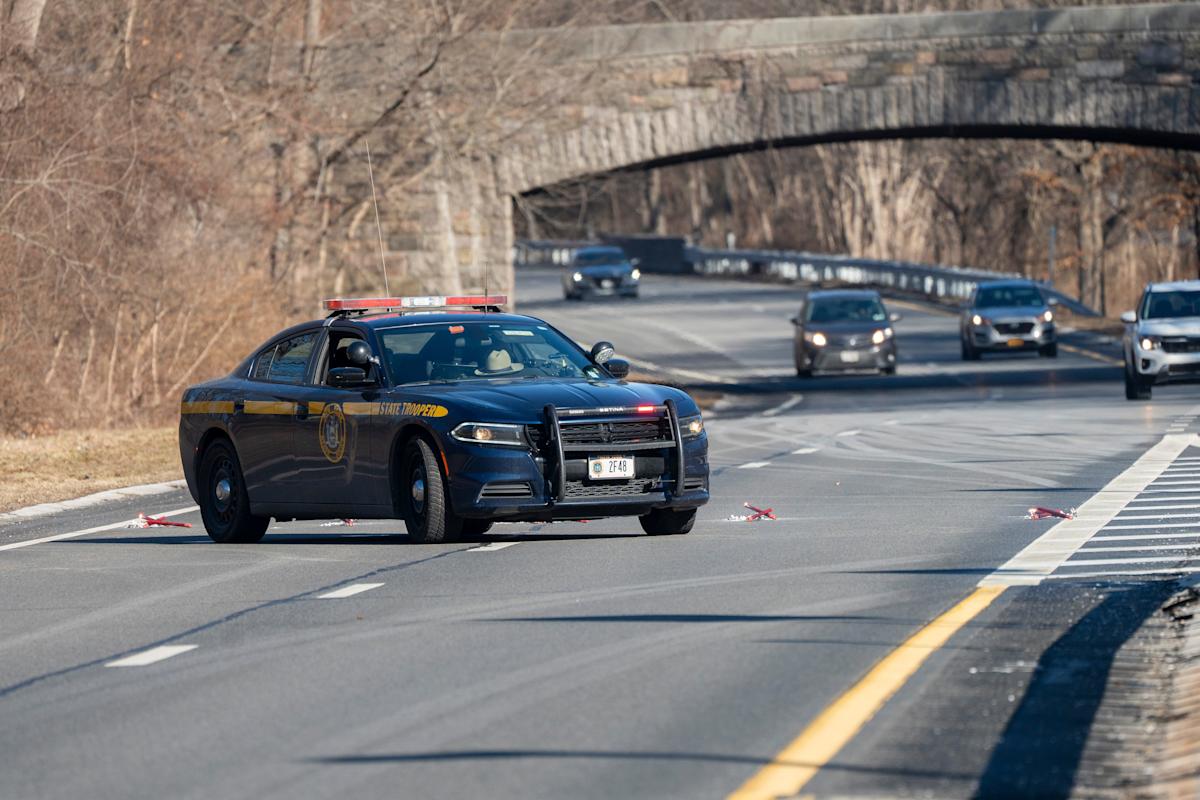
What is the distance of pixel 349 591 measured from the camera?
40.4 ft

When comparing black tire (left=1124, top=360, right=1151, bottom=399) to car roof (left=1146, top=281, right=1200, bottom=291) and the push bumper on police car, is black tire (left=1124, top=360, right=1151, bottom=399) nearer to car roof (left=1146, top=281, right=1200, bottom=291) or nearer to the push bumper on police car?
car roof (left=1146, top=281, right=1200, bottom=291)

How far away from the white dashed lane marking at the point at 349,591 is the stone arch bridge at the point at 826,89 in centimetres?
2882

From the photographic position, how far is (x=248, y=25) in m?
36.7

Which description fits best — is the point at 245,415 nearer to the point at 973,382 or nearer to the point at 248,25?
the point at 248,25

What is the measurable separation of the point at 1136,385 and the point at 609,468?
61.4ft

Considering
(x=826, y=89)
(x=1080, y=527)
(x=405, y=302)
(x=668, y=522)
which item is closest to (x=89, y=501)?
(x=405, y=302)

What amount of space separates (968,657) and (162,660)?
340cm

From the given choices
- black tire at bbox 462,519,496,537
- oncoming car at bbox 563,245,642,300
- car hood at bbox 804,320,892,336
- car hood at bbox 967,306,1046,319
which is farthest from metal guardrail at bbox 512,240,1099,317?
black tire at bbox 462,519,496,537

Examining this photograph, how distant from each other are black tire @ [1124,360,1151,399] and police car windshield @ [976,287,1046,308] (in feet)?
46.5

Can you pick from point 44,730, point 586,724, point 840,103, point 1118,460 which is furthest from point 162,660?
point 840,103

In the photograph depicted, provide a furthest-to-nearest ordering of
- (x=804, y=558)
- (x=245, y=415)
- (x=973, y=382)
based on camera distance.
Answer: (x=973, y=382), (x=245, y=415), (x=804, y=558)

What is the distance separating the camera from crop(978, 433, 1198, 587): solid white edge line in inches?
483

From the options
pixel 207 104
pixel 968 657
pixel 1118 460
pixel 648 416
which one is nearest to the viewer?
pixel 968 657

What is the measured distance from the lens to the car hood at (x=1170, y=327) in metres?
31.4
